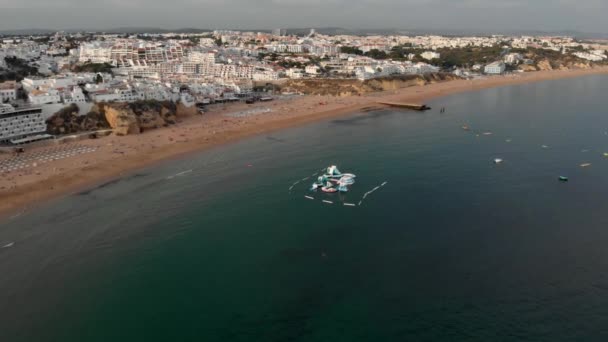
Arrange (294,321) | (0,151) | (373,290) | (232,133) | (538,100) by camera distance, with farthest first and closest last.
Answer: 1. (538,100)
2. (232,133)
3. (0,151)
4. (373,290)
5. (294,321)

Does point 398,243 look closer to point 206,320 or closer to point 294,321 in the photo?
point 294,321

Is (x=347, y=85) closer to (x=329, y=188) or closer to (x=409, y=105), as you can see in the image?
(x=409, y=105)

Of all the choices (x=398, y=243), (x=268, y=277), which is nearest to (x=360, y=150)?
(x=398, y=243)

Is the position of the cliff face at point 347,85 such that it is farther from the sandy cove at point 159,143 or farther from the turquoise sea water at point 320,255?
the turquoise sea water at point 320,255

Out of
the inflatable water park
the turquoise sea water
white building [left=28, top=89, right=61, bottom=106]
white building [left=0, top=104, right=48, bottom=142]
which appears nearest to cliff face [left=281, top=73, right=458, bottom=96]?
white building [left=28, top=89, right=61, bottom=106]

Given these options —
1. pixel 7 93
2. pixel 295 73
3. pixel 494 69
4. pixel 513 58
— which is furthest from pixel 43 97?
→ pixel 513 58

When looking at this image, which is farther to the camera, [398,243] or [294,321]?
[398,243]

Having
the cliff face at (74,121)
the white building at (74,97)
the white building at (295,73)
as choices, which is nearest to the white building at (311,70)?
the white building at (295,73)

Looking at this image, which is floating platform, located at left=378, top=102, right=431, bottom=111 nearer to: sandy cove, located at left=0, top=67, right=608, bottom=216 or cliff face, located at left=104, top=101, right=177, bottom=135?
sandy cove, located at left=0, top=67, right=608, bottom=216
